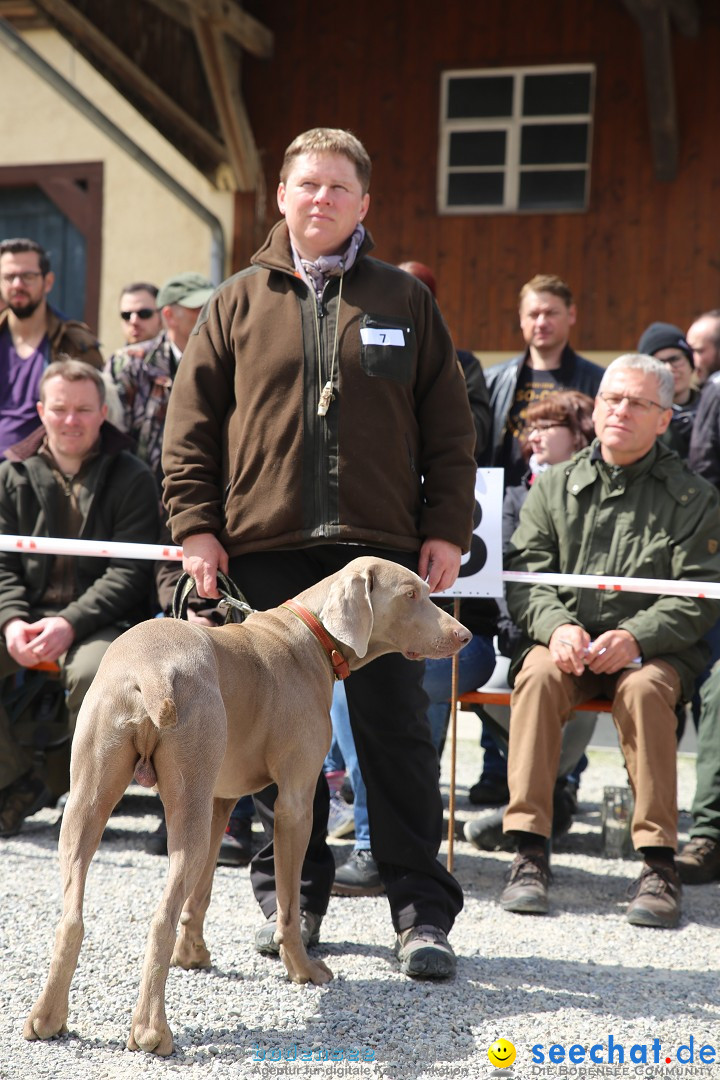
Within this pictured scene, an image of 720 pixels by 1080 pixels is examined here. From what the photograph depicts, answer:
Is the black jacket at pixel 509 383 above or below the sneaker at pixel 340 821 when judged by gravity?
above

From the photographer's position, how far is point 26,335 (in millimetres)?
7082

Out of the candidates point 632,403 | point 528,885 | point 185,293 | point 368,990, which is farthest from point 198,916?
point 185,293

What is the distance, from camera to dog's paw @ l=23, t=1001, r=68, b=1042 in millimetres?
3074

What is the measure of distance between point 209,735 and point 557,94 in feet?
32.0

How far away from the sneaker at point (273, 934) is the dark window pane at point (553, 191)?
8.91 metres

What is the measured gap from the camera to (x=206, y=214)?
11.6 m

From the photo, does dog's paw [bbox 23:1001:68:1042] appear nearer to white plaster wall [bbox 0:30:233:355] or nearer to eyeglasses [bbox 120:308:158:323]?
eyeglasses [bbox 120:308:158:323]

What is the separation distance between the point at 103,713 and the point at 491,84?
392 inches

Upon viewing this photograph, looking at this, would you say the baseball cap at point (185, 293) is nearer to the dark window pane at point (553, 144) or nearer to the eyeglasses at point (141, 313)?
the eyeglasses at point (141, 313)

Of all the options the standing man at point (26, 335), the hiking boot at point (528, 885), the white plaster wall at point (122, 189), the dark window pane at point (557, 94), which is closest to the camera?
the hiking boot at point (528, 885)

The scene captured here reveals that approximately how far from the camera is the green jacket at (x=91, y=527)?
5617 mm

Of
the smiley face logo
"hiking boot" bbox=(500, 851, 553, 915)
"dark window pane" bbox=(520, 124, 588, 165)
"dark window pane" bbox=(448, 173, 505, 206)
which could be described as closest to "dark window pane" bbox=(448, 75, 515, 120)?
"dark window pane" bbox=(520, 124, 588, 165)

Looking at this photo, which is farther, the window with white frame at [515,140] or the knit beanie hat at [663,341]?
the window with white frame at [515,140]

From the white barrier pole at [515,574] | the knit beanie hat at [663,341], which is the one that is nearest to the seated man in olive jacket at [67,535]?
the white barrier pole at [515,574]
